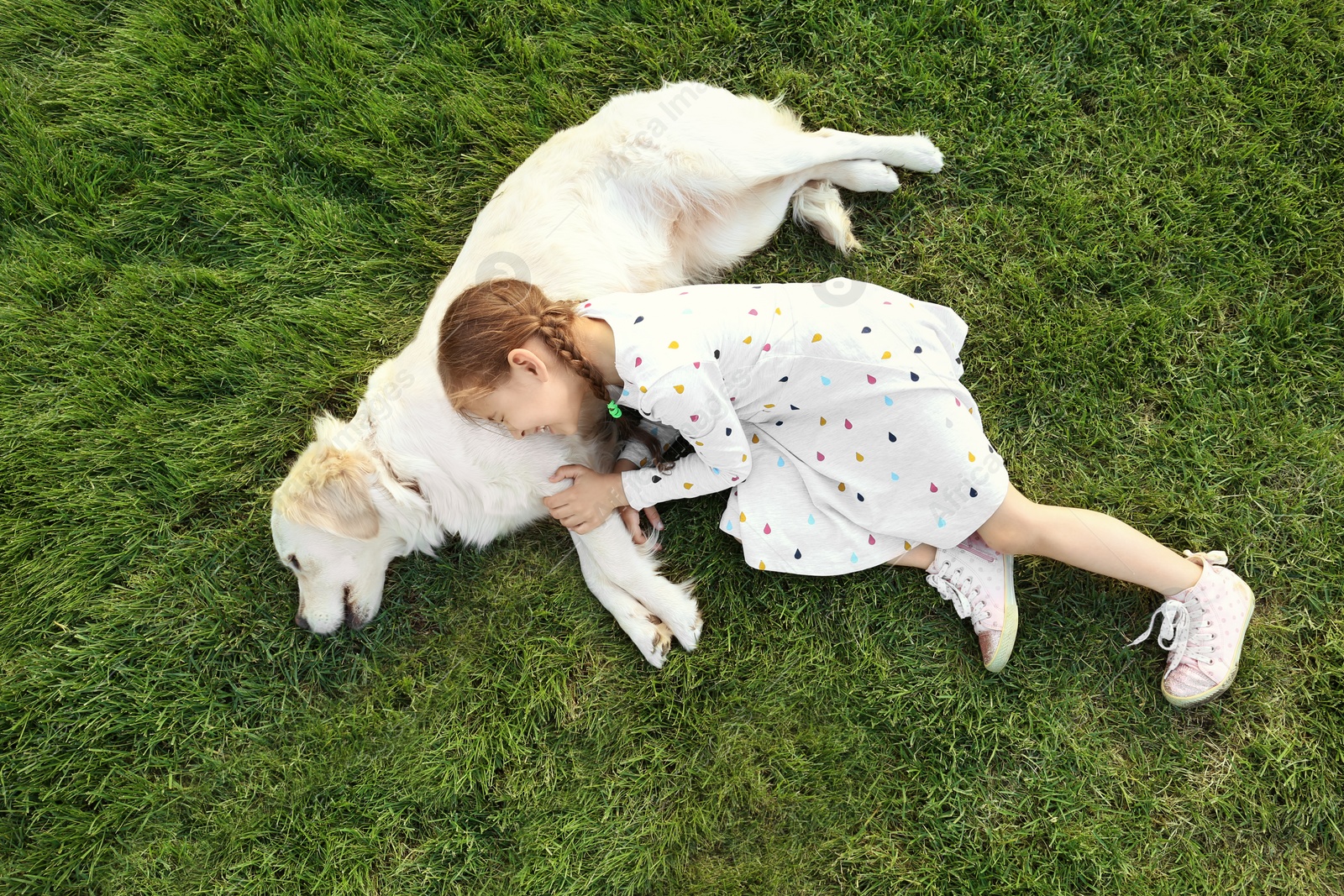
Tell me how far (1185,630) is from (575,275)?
2.70m

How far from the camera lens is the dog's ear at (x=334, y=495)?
268 cm

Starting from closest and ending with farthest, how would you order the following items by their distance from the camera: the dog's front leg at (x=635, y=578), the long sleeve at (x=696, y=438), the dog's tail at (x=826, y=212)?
the long sleeve at (x=696, y=438) < the dog's front leg at (x=635, y=578) < the dog's tail at (x=826, y=212)

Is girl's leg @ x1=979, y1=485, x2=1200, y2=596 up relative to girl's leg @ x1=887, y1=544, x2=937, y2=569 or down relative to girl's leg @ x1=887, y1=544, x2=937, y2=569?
up

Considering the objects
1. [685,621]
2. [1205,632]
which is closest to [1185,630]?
[1205,632]

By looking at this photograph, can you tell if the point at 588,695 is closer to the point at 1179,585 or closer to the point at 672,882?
the point at 672,882

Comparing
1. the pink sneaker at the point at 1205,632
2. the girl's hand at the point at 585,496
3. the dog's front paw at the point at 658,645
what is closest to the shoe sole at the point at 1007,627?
the pink sneaker at the point at 1205,632

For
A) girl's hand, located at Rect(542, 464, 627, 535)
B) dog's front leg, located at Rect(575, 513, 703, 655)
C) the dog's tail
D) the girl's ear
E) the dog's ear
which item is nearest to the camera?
the girl's ear

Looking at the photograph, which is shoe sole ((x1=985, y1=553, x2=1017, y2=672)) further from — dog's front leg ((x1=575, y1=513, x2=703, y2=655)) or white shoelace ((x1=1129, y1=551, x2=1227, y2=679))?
dog's front leg ((x1=575, y1=513, x2=703, y2=655))

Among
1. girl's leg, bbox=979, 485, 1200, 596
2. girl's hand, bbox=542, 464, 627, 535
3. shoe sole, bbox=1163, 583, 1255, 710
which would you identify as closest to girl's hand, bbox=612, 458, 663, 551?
girl's hand, bbox=542, 464, 627, 535

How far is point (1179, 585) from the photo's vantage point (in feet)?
9.11

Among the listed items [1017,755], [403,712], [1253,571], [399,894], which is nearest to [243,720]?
[403,712]

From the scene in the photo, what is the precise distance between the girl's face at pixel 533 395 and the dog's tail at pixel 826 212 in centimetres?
143

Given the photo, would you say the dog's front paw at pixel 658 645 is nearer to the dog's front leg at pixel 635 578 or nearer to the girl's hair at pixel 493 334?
the dog's front leg at pixel 635 578

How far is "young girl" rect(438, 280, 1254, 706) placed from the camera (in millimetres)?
2371
